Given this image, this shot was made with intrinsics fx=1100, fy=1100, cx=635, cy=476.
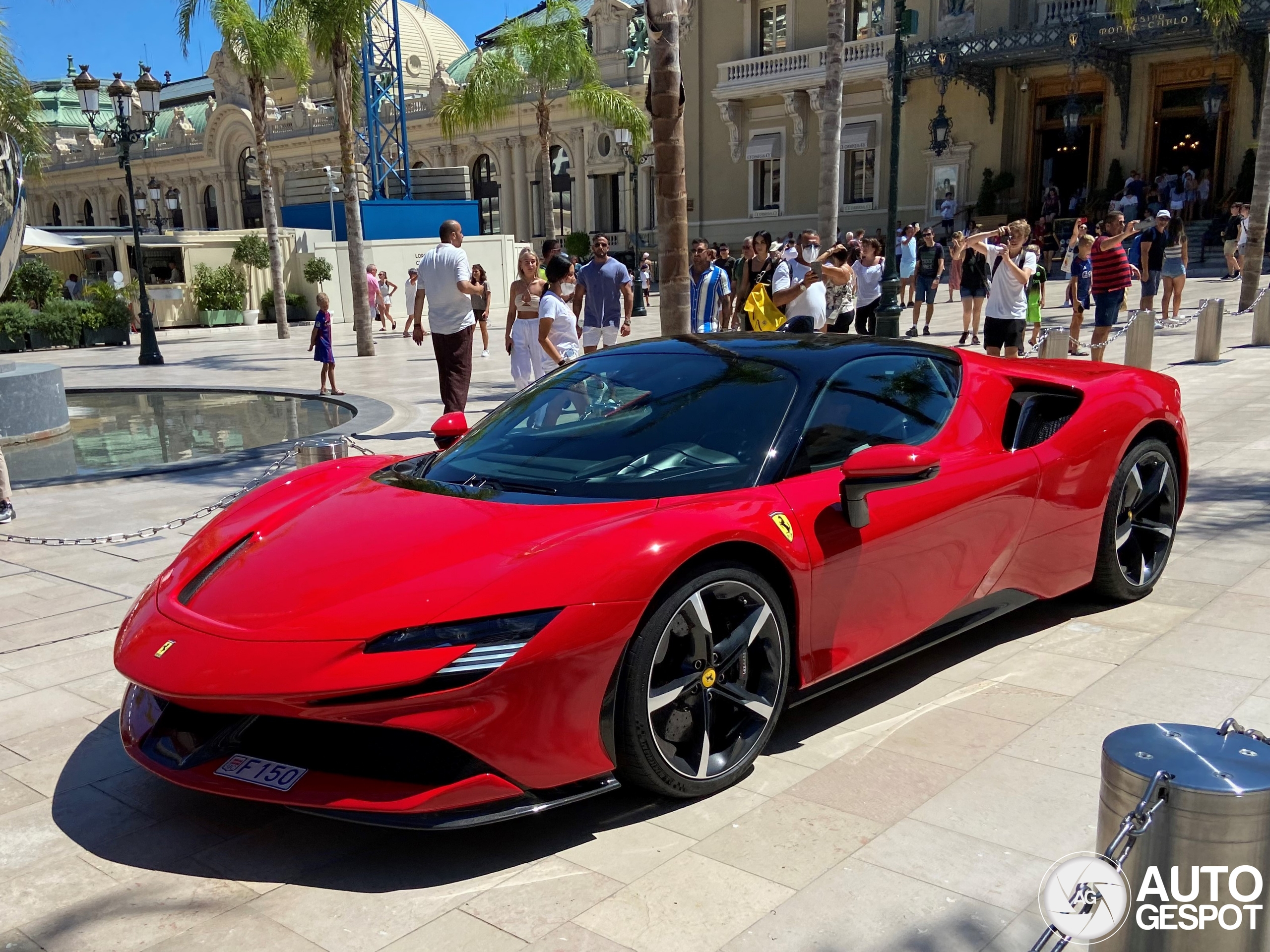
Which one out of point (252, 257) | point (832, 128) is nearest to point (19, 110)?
point (252, 257)

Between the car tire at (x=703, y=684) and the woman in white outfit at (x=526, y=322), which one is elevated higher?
the woman in white outfit at (x=526, y=322)

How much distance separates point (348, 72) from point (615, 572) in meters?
19.0

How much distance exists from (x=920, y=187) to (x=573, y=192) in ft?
60.7

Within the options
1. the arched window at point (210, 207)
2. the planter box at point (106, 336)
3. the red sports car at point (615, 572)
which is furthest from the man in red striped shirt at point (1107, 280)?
the arched window at point (210, 207)

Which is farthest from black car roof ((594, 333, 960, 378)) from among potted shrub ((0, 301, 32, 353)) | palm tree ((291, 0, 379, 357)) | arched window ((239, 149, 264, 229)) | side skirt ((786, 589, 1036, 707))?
arched window ((239, 149, 264, 229))

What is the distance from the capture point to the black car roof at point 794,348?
163 inches

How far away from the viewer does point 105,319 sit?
27250mm

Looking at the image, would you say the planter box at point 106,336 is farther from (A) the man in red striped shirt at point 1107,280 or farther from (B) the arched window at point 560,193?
(B) the arched window at point 560,193

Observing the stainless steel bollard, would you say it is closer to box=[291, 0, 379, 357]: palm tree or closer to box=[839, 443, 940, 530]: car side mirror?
box=[839, 443, 940, 530]: car side mirror

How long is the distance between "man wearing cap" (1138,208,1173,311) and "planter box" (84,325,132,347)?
23.1 meters

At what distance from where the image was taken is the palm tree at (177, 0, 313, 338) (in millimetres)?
22938

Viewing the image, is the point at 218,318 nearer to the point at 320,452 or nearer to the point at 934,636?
the point at 320,452

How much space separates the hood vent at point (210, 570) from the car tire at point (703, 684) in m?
1.40

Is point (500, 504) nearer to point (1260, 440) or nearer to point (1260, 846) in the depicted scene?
point (1260, 846)
